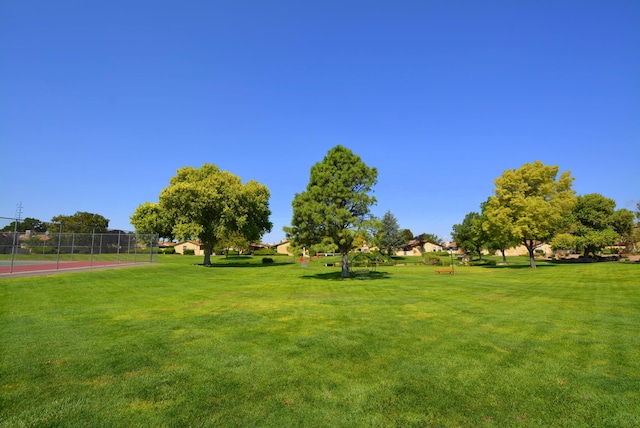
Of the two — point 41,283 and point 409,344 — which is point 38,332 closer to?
point 409,344

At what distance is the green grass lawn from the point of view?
14.7 ft

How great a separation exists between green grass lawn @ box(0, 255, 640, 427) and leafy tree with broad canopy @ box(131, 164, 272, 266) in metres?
30.9

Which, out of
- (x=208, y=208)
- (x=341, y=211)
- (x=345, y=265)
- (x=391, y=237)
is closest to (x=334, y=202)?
(x=341, y=211)

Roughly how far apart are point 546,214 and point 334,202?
28.0 metres

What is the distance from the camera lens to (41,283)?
18203 millimetres

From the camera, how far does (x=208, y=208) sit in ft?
141

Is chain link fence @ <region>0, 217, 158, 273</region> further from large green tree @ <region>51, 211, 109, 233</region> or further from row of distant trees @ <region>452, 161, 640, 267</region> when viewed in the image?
large green tree @ <region>51, 211, 109, 233</region>

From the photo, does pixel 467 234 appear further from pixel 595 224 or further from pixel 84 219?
pixel 84 219

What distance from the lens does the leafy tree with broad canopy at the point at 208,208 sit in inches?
1650

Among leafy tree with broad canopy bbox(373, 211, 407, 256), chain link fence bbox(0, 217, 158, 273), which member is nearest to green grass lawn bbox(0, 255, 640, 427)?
chain link fence bbox(0, 217, 158, 273)

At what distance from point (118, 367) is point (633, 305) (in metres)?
17.2

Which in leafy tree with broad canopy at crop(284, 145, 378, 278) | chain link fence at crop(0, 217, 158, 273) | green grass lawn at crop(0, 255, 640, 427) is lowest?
green grass lawn at crop(0, 255, 640, 427)

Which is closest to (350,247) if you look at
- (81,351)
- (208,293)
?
(208,293)

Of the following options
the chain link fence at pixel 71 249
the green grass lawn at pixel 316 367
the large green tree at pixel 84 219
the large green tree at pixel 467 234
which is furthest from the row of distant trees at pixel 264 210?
the large green tree at pixel 84 219
